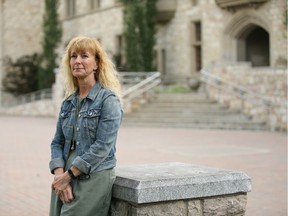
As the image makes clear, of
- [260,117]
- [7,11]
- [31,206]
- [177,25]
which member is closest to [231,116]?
[260,117]

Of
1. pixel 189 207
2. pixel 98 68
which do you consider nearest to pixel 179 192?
pixel 189 207

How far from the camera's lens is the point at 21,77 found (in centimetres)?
3706

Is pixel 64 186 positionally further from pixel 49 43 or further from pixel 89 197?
pixel 49 43

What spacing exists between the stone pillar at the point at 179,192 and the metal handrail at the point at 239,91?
15056 mm

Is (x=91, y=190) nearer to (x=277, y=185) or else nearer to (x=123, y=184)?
(x=123, y=184)

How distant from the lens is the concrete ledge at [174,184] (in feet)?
12.6

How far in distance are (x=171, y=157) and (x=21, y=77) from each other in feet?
88.4

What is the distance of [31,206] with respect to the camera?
692 centimetres

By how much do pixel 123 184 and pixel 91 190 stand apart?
33 centimetres

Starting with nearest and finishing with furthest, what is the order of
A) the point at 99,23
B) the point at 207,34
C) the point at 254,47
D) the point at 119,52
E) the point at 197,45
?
the point at 207,34
the point at 254,47
the point at 197,45
the point at 119,52
the point at 99,23

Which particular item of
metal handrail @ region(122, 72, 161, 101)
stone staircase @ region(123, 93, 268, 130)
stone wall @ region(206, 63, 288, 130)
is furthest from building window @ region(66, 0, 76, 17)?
stone wall @ region(206, 63, 288, 130)

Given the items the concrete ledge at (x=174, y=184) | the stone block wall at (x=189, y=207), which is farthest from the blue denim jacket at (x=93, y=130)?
the stone block wall at (x=189, y=207)

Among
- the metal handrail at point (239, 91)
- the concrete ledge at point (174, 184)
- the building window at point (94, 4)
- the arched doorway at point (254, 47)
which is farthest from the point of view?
the building window at point (94, 4)

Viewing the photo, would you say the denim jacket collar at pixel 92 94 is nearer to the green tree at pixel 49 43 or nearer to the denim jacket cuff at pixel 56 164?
the denim jacket cuff at pixel 56 164
